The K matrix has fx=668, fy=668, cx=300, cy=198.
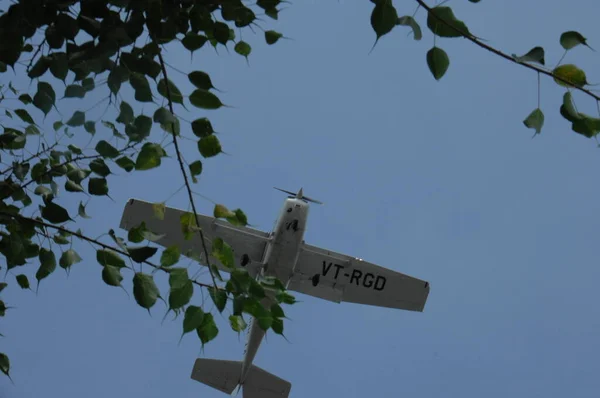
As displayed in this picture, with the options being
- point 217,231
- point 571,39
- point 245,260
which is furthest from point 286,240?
point 571,39

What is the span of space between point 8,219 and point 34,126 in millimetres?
1192

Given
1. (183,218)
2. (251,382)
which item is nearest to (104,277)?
(183,218)

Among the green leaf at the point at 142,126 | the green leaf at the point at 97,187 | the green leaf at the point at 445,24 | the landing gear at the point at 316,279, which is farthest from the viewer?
the landing gear at the point at 316,279

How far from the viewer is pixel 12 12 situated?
2928 millimetres

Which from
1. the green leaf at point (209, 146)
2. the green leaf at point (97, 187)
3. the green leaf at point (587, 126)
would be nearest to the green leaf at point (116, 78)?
the green leaf at point (209, 146)

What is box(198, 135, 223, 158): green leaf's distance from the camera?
9.62 ft

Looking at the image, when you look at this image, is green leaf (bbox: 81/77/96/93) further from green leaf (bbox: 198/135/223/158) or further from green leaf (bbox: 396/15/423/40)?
green leaf (bbox: 396/15/423/40)

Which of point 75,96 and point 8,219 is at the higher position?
point 75,96

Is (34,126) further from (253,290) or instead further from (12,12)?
(253,290)

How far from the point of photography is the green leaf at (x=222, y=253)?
298cm

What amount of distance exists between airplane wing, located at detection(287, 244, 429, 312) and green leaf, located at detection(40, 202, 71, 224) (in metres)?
20.4

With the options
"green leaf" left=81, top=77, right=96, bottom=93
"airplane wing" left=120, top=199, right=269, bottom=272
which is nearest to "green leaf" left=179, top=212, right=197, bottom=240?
"green leaf" left=81, top=77, right=96, bottom=93

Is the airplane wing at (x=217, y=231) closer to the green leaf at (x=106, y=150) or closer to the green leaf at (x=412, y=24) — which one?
the green leaf at (x=106, y=150)

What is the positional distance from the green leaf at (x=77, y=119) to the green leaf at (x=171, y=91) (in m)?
0.53
